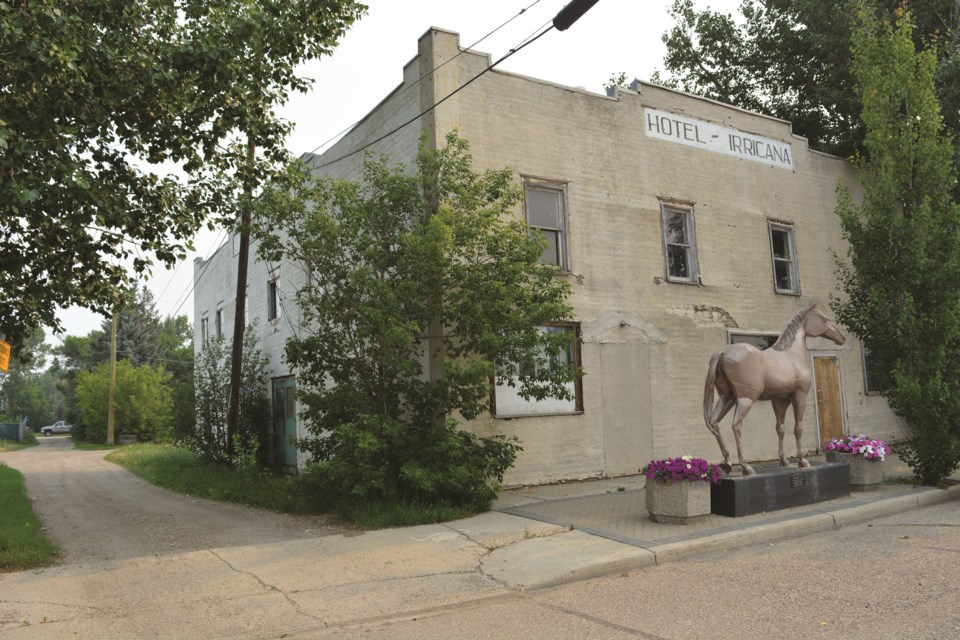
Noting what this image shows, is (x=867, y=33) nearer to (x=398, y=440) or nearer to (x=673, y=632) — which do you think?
(x=398, y=440)

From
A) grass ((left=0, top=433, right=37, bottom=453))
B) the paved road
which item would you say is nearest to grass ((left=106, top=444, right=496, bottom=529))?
the paved road

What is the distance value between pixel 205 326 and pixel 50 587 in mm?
19553

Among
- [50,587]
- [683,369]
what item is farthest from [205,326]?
[50,587]

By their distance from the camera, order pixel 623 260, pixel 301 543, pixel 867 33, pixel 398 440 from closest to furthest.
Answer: pixel 301 543 → pixel 398 440 → pixel 867 33 → pixel 623 260

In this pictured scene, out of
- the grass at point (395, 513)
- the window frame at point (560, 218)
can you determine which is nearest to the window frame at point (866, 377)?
the window frame at point (560, 218)

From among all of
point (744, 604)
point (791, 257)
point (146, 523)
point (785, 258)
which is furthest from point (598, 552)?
point (791, 257)

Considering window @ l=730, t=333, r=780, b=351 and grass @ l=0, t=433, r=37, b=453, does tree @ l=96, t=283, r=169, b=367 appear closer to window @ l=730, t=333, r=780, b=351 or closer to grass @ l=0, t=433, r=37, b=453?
grass @ l=0, t=433, r=37, b=453

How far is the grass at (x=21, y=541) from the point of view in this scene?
7602 mm

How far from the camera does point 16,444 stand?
142 feet

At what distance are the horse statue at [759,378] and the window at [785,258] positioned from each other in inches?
265

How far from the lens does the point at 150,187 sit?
10.0 m

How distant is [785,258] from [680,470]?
1005 cm

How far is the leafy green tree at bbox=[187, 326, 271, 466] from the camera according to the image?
56.3 ft

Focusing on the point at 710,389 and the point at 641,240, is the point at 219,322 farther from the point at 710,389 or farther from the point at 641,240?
the point at 710,389
